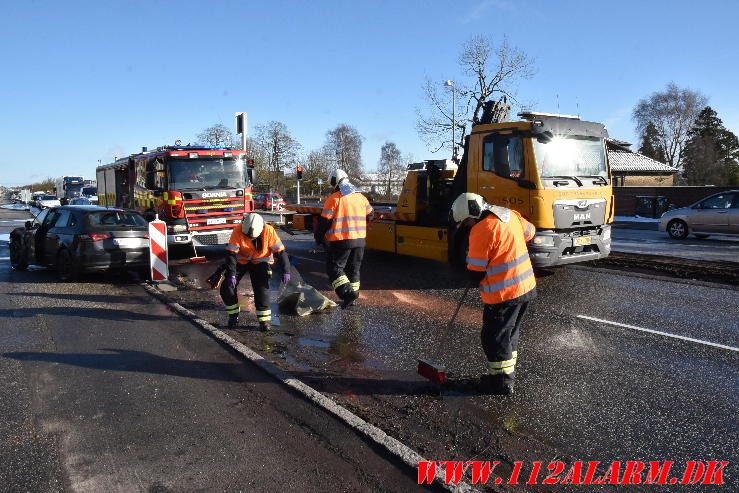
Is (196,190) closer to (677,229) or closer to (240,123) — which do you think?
(240,123)

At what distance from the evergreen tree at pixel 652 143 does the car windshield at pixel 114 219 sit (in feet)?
224

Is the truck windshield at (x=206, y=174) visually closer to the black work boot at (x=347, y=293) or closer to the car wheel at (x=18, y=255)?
the car wheel at (x=18, y=255)

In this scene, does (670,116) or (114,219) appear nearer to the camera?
(114,219)

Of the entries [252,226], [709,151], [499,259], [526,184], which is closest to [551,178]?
[526,184]

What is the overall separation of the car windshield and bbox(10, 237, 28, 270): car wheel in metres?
2.56

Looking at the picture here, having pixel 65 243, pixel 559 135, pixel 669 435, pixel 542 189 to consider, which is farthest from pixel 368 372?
pixel 65 243

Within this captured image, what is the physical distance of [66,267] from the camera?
1009cm

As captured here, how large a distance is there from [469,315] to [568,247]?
245 cm

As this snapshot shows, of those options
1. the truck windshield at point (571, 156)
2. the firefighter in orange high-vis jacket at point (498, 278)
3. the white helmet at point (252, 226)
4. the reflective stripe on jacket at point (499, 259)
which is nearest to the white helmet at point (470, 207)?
the firefighter in orange high-vis jacket at point (498, 278)

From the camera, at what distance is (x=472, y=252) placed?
14.6 ft

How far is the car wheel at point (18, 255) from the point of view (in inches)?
454

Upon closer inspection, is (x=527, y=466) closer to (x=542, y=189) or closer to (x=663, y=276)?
(x=542, y=189)

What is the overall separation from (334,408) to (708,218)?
15.9 m

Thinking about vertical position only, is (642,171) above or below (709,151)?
below
